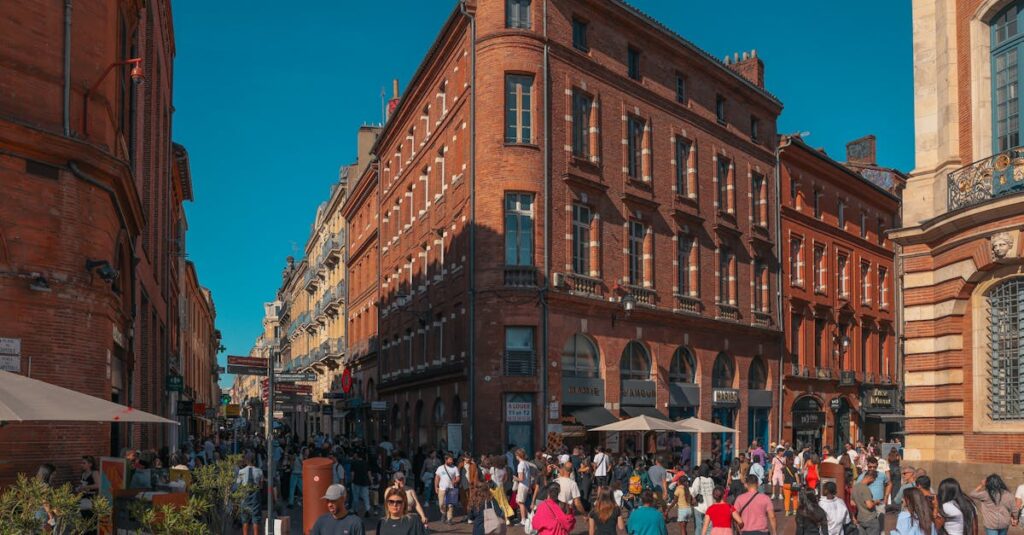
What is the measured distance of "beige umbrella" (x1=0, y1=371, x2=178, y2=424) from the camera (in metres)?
10.3

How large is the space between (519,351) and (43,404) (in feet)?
72.0

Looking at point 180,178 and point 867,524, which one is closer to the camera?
point 867,524

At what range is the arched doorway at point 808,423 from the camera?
45.8 metres

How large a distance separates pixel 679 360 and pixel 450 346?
862cm

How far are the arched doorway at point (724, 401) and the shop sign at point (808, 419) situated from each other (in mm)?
5446

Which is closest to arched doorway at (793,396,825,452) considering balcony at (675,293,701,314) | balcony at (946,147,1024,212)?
balcony at (675,293,701,314)

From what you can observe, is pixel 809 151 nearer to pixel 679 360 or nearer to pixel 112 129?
pixel 679 360

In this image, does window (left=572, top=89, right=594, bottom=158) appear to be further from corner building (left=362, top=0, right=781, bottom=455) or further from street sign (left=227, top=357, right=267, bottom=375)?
street sign (left=227, top=357, right=267, bottom=375)

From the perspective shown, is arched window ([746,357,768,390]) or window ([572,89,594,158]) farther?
arched window ([746,357,768,390])

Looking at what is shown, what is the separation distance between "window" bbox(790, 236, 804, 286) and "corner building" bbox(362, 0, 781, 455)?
2.09 m

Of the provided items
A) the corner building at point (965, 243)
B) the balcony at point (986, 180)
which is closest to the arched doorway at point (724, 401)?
the corner building at point (965, 243)

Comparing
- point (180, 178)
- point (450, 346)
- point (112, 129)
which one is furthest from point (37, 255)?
point (180, 178)

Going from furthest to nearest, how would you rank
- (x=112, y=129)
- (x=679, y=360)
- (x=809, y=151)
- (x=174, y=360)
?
1. (x=809, y=151)
2. (x=174, y=360)
3. (x=679, y=360)
4. (x=112, y=129)

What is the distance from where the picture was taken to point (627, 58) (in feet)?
120
